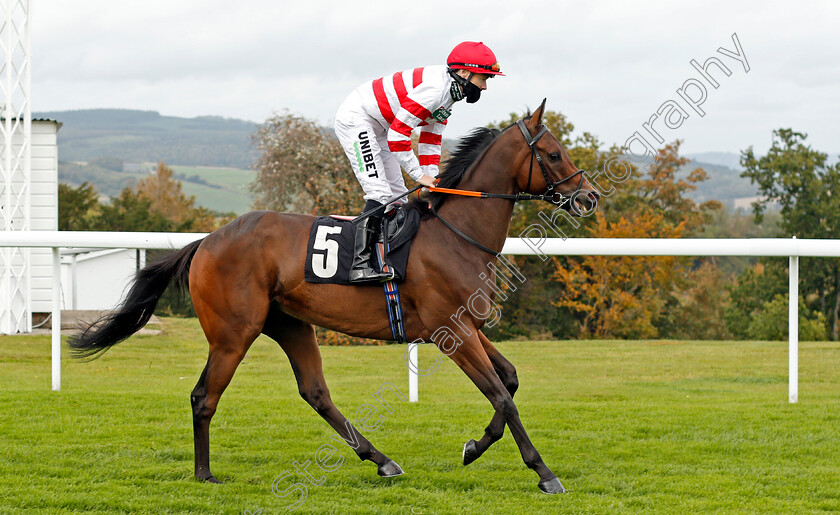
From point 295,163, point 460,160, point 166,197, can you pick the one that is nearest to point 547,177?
point 460,160

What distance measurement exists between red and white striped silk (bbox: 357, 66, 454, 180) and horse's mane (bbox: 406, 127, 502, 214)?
139 millimetres

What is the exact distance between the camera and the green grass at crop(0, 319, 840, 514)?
364 centimetres

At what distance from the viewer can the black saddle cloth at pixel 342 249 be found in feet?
13.5

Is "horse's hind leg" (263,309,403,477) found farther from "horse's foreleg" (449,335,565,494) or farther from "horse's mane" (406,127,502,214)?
"horse's mane" (406,127,502,214)

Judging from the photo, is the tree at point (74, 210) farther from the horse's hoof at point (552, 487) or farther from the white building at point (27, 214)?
the horse's hoof at point (552, 487)

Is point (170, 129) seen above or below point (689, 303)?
above

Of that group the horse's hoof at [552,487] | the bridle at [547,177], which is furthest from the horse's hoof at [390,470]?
the bridle at [547,177]

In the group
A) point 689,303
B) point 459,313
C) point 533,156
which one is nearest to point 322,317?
point 459,313

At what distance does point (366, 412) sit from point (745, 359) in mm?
4501

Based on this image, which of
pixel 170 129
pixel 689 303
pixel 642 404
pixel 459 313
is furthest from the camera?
pixel 170 129

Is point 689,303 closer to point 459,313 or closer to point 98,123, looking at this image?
point 459,313

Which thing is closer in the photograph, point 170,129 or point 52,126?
point 52,126

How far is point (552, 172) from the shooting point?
4.13m

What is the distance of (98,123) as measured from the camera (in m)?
122
